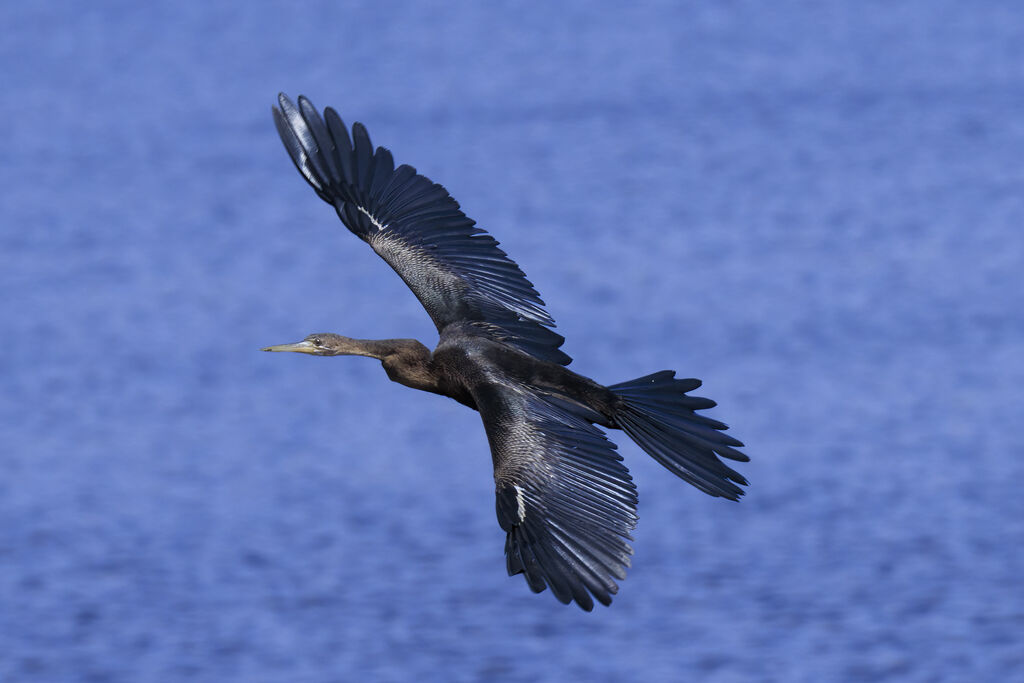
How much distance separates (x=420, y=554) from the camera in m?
16.6

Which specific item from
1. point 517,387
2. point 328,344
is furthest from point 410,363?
point 517,387

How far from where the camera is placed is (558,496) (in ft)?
27.8

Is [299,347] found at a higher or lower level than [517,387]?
higher

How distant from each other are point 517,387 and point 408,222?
1.54 m

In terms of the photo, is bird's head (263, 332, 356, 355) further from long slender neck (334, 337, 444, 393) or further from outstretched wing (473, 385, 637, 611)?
outstretched wing (473, 385, 637, 611)

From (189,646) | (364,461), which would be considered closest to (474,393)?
(189,646)

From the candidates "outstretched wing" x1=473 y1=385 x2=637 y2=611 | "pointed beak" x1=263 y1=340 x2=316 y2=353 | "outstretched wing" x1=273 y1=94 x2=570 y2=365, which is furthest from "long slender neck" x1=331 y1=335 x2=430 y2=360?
"outstretched wing" x1=473 y1=385 x2=637 y2=611

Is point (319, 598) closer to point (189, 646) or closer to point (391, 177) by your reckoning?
point (189, 646)

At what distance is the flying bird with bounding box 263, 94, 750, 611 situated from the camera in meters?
8.31

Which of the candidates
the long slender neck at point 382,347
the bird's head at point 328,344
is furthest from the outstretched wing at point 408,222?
the bird's head at point 328,344

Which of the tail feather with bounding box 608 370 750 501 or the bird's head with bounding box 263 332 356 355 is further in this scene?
the bird's head with bounding box 263 332 356 355

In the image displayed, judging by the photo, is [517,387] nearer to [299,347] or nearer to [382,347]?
[382,347]

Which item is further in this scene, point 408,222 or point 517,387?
point 408,222

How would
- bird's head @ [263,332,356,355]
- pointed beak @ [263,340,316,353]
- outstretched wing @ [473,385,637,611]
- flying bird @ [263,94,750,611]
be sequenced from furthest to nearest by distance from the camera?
bird's head @ [263,332,356,355] < pointed beak @ [263,340,316,353] < flying bird @ [263,94,750,611] < outstretched wing @ [473,385,637,611]
